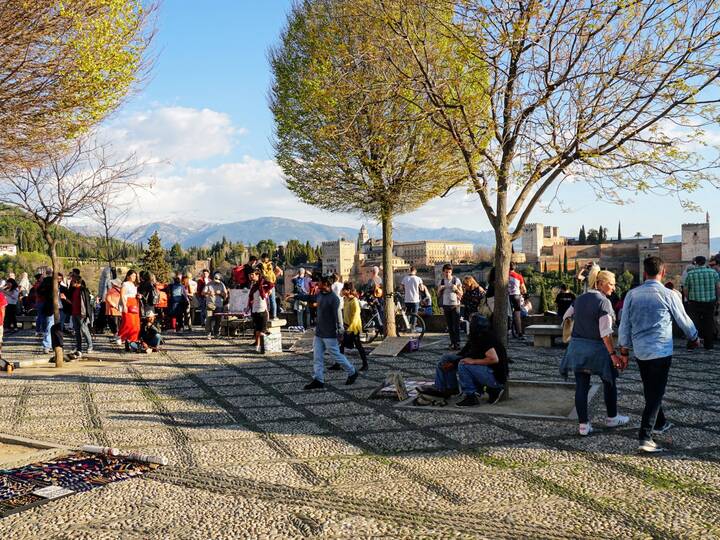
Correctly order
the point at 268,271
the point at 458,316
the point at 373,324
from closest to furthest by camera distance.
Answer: the point at 458,316
the point at 373,324
the point at 268,271

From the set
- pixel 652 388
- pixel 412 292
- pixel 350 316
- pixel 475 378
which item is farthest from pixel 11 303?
pixel 652 388

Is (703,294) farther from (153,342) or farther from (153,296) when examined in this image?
(153,296)

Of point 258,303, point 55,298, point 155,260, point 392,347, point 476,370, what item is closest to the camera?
point 476,370

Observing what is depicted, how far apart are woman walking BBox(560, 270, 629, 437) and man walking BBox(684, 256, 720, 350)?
22.5 feet

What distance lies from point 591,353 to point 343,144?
877 cm

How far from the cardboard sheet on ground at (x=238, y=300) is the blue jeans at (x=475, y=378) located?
9373mm

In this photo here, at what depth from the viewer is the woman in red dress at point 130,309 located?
1316 centimetres

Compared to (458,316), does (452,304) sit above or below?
above

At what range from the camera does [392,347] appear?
12.4 metres

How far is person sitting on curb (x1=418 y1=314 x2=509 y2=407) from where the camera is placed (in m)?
7.49

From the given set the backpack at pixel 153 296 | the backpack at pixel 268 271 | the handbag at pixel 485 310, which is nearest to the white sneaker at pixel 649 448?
the handbag at pixel 485 310

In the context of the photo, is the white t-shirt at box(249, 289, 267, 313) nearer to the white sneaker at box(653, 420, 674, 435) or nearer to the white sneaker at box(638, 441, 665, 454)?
the white sneaker at box(653, 420, 674, 435)

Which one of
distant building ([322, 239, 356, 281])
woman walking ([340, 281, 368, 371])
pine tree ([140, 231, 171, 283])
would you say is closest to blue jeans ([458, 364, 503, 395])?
woman walking ([340, 281, 368, 371])

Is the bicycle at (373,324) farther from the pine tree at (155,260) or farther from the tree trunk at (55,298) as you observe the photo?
the pine tree at (155,260)
